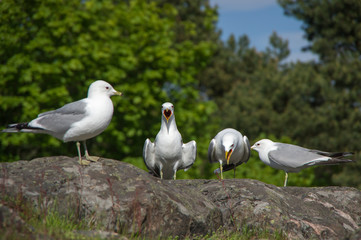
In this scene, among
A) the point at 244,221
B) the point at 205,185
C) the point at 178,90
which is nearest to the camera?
the point at 244,221

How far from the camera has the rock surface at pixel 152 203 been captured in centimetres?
499

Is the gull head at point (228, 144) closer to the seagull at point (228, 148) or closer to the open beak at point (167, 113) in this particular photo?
the seagull at point (228, 148)

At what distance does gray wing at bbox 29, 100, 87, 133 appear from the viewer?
5779 millimetres

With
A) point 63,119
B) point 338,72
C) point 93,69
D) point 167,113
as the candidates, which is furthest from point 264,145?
point 338,72

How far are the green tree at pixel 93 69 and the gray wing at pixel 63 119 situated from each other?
8.49 meters

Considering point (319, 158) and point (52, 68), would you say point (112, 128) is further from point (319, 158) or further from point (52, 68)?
point (319, 158)

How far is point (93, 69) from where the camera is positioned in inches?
611

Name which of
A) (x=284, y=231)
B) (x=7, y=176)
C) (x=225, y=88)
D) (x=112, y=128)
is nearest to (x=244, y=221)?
(x=284, y=231)

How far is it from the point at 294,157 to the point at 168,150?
8.44ft

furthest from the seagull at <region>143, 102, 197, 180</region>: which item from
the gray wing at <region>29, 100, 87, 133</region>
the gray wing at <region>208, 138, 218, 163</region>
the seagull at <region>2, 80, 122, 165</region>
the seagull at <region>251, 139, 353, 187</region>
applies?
the seagull at <region>251, 139, 353, 187</region>

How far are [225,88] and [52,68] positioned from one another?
21.3 meters

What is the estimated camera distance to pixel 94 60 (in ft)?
51.1

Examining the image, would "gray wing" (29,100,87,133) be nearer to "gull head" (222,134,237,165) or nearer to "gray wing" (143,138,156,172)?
"gray wing" (143,138,156,172)

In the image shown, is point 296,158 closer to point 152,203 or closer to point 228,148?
point 228,148
